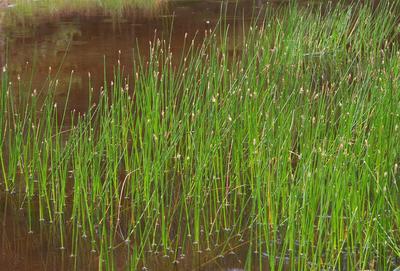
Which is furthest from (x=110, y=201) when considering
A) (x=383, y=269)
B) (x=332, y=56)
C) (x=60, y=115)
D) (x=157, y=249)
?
(x=332, y=56)

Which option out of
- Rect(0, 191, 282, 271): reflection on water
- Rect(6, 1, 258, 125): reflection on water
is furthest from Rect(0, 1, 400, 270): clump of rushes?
Rect(6, 1, 258, 125): reflection on water

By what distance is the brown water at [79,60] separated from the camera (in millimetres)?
3291

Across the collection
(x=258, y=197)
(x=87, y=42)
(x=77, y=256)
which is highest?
(x=258, y=197)

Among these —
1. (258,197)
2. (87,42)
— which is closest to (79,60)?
(87,42)

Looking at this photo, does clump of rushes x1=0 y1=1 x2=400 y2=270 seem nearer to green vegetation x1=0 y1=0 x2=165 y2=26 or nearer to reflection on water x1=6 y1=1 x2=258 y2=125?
reflection on water x1=6 y1=1 x2=258 y2=125

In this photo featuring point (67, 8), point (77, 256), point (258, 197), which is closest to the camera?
point (258, 197)

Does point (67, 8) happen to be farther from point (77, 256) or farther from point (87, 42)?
point (77, 256)

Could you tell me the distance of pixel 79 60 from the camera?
877 centimetres

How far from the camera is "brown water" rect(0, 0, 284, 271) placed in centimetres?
329

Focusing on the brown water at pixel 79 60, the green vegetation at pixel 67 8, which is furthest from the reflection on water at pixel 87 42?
the green vegetation at pixel 67 8

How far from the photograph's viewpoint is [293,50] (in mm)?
5824

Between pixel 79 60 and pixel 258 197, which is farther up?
pixel 258 197

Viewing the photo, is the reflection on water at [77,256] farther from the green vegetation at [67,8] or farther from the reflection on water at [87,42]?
the green vegetation at [67,8]

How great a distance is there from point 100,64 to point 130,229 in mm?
5283
